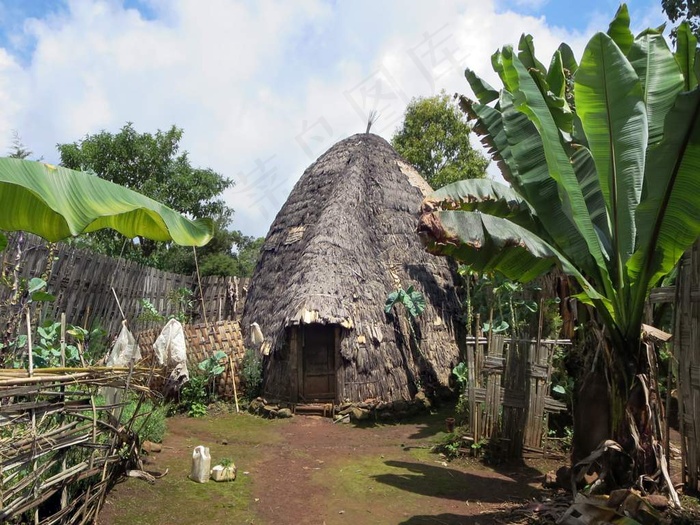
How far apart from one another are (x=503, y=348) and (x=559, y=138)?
2766 mm

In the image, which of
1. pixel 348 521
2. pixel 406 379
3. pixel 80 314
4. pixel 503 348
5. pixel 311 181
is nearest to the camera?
pixel 348 521

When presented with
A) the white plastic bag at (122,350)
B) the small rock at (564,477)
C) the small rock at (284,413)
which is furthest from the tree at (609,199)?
the white plastic bag at (122,350)

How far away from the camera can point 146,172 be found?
1547 centimetres

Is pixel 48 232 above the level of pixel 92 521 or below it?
above

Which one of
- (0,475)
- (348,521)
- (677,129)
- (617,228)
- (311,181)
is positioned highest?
(311,181)

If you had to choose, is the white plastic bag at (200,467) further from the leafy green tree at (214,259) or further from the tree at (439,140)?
the tree at (439,140)

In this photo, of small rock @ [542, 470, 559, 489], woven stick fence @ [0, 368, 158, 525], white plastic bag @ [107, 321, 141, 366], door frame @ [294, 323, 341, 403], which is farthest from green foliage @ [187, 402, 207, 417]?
small rock @ [542, 470, 559, 489]

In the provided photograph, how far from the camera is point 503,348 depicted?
6.11 metres

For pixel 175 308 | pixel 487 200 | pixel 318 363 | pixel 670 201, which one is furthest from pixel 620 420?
pixel 175 308

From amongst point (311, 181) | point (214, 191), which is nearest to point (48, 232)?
point (311, 181)

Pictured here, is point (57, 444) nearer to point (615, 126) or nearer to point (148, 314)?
point (615, 126)

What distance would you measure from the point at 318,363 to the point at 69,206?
7024mm

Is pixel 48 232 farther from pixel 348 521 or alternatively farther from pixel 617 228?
pixel 617 228

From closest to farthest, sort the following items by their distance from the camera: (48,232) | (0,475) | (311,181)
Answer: (48,232), (0,475), (311,181)
